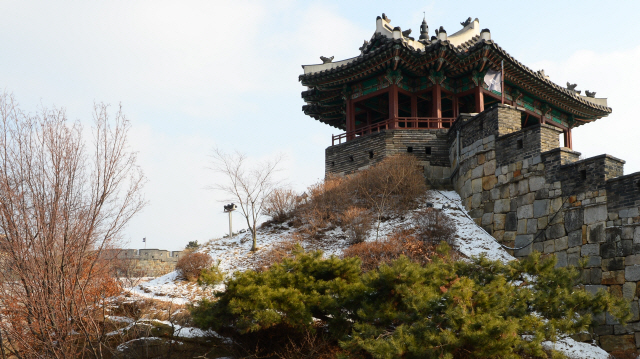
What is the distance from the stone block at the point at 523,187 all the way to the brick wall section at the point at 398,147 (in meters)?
5.32

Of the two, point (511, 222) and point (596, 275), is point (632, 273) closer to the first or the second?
point (596, 275)

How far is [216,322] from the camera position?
10.3 m

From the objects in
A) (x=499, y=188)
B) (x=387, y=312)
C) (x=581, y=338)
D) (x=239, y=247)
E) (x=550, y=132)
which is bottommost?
(x=581, y=338)

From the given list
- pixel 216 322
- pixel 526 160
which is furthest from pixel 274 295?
pixel 526 160

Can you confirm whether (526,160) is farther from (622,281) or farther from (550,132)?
(622,281)

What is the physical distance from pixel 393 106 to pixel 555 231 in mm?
9768

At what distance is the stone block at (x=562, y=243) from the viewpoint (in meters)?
13.2

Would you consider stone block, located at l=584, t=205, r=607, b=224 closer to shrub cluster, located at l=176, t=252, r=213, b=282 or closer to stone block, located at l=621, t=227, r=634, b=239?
stone block, located at l=621, t=227, r=634, b=239

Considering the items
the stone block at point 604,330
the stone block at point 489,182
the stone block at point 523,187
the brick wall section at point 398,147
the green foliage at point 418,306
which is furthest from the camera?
the brick wall section at point 398,147

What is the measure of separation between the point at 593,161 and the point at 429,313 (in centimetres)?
686

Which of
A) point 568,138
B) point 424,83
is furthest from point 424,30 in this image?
point 568,138

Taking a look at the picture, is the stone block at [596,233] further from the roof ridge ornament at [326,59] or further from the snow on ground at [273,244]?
the roof ridge ornament at [326,59]

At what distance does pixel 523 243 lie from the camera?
1450cm

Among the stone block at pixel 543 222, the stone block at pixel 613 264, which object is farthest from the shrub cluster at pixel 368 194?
the stone block at pixel 613 264
